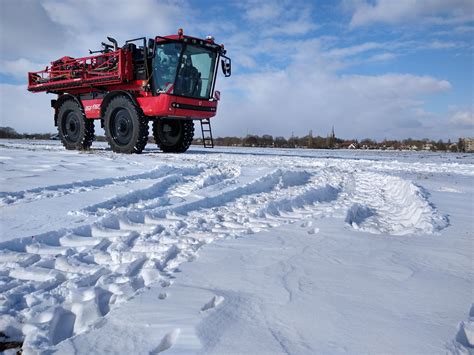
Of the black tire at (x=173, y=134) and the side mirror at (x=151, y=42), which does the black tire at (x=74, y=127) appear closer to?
the black tire at (x=173, y=134)

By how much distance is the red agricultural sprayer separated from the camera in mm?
10336

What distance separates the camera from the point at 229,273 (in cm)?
222

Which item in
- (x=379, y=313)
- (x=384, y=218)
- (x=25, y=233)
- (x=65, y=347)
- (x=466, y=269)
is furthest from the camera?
(x=384, y=218)

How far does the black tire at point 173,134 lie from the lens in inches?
507

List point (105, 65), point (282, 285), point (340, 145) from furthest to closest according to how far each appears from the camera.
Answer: point (340, 145), point (105, 65), point (282, 285)

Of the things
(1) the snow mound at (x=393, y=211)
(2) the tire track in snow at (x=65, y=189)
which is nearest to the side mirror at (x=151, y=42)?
(2) the tire track in snow at (x=65, y=189)

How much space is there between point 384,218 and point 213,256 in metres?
2.29

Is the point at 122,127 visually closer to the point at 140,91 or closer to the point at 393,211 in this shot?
the point at 140,91

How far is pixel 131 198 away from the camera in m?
4.43

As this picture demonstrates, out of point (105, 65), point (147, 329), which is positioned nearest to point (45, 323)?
point (147, 329)

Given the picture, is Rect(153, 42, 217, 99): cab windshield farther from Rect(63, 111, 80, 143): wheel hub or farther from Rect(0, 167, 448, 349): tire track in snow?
Rect(0, 167, 448, 349): tire track in snow

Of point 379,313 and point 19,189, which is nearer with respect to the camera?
A: point 379,313

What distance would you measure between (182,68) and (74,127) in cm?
503

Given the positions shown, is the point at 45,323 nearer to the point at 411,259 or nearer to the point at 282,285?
the point at 282,285
